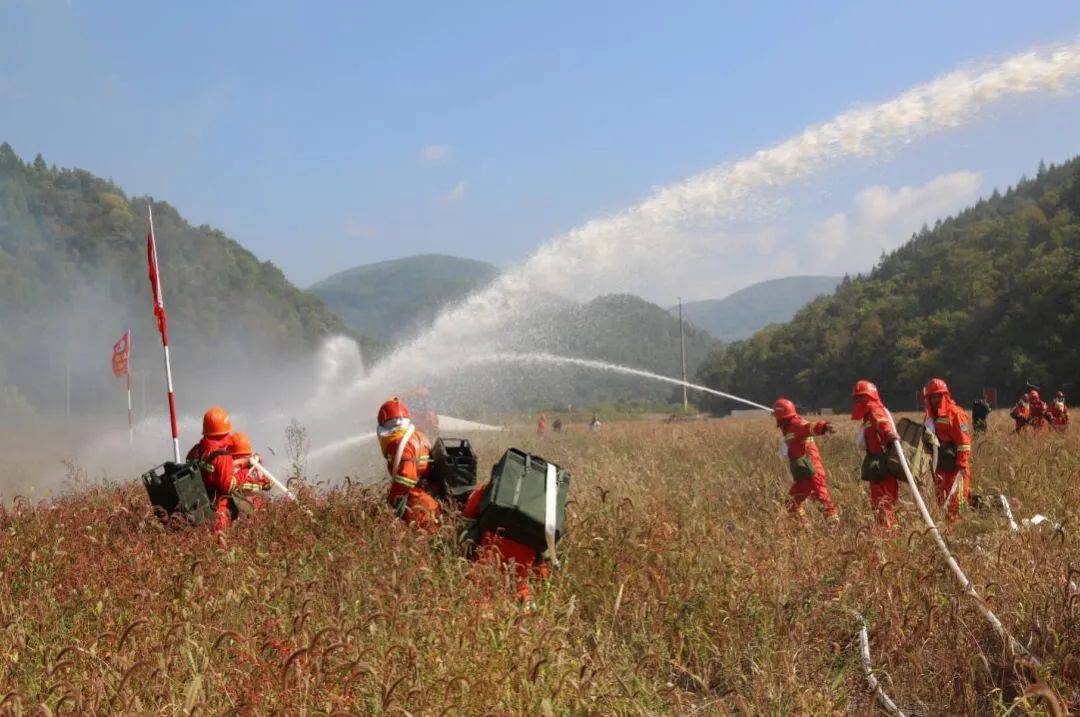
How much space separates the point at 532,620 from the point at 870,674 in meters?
1.44

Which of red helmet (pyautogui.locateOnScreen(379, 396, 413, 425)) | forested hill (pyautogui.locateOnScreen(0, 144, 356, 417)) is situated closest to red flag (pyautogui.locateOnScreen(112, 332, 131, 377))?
red helmet (pyautogui.locateOnScreen(379, 396, 413, 425))

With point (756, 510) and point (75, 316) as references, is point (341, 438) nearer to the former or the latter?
point (756, 510)

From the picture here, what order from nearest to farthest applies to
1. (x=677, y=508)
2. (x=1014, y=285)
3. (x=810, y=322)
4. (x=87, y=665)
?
(x=87, y=665)
(x=677, y=508)
(x=1014, y=285)
(x=810, y=322)

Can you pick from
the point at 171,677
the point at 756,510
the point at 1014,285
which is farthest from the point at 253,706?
the point at 1014,285

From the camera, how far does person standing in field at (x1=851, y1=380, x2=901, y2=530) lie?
824cm

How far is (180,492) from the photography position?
22.5 feet

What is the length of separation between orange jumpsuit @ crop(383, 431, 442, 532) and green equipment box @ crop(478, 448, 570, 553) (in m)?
0.88

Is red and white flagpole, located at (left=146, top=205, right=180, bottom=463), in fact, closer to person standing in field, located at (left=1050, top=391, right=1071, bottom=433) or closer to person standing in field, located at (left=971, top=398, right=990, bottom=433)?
person standing in field, located at (left=971, top=398, right=990, bottom=433)

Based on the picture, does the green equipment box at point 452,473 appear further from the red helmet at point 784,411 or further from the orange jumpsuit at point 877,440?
the red helmet at point 784,411

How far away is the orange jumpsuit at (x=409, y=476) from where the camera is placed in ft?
20.0

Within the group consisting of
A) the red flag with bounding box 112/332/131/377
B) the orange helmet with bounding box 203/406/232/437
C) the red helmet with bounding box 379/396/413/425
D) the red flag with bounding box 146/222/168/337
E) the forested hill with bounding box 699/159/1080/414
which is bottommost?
the forested hill with bounding box 699/159/1080/414

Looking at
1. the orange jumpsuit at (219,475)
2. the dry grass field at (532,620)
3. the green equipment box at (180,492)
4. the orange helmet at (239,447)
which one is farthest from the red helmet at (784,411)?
the green equipment box at (180,492)

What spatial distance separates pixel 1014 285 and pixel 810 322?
2686cm

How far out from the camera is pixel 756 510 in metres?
7.92
